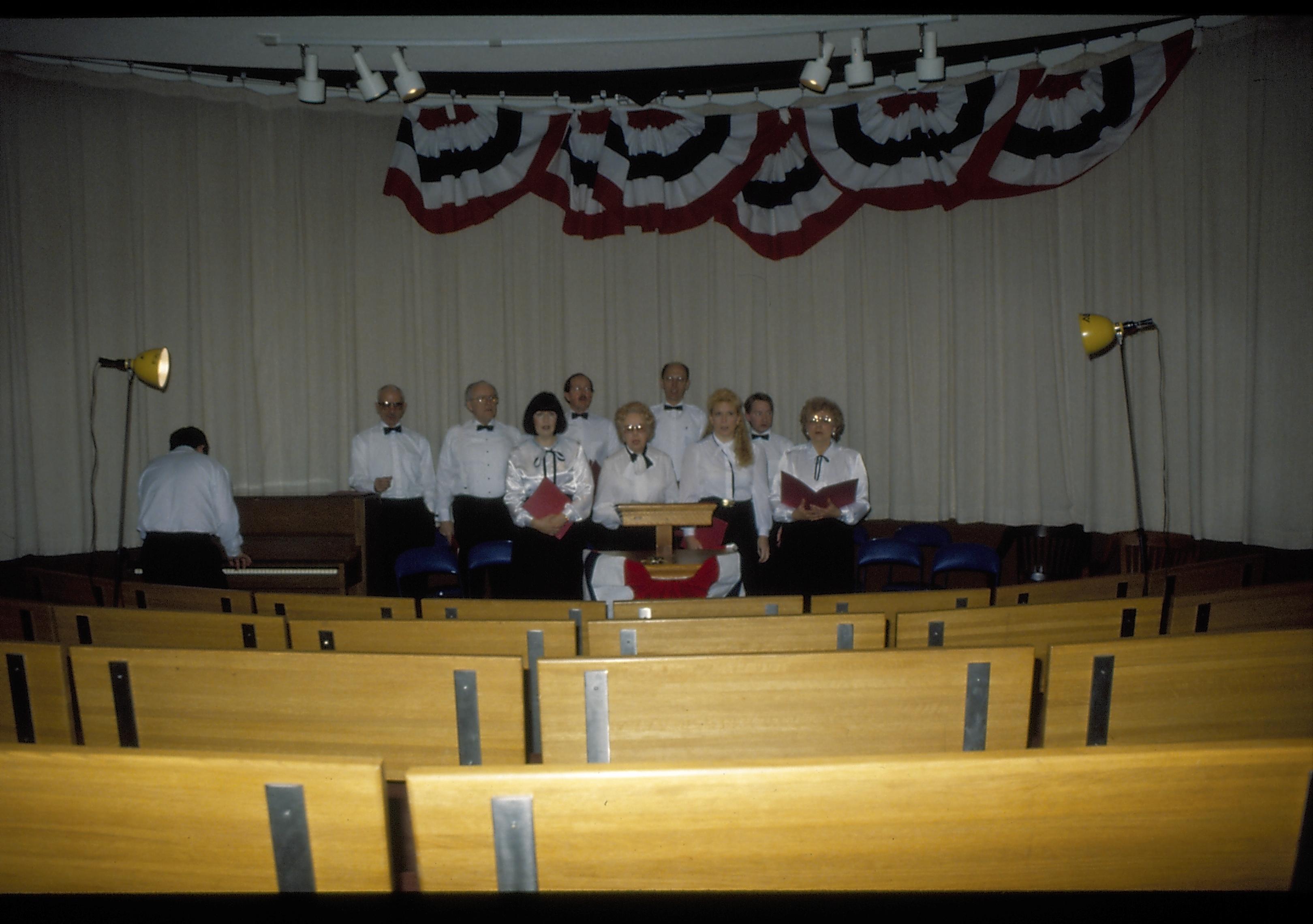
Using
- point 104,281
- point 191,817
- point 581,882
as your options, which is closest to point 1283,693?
point 581,882

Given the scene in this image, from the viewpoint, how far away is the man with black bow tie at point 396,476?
6.98 m

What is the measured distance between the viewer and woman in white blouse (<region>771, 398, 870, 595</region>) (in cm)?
562

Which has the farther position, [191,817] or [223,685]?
[223,685]

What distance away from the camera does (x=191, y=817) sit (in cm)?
133

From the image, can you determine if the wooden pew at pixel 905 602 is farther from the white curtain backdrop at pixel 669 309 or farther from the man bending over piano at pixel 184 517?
the white curtain backdrop at pixel 669 309

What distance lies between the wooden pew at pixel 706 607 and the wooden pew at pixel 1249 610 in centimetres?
133

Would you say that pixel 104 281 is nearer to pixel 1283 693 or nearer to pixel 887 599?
pixel 887 599

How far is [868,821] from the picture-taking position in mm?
1286

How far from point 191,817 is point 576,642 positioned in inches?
51.7

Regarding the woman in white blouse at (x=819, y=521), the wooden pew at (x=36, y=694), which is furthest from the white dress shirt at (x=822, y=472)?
the wooden pew at (x=36, y=694)

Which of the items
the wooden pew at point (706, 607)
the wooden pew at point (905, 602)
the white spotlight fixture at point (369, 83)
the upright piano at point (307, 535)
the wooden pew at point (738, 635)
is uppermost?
the white spotlight fixture at point (369, 83)

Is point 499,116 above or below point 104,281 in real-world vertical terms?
above

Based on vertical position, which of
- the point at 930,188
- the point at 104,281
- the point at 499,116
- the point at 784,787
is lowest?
the point at 784,787

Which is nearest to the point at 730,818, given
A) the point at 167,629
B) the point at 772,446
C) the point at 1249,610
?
the point at 167,629
